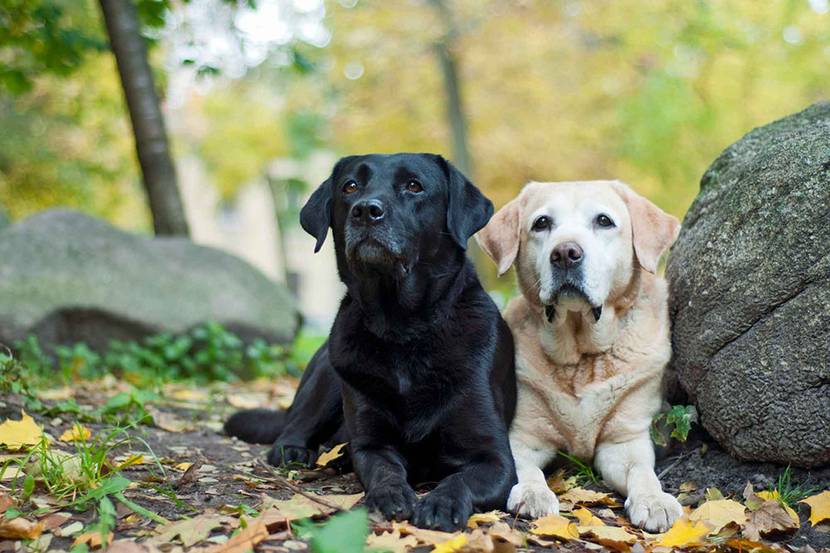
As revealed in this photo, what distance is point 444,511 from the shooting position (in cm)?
288

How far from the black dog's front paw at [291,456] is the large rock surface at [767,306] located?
6.26 ft

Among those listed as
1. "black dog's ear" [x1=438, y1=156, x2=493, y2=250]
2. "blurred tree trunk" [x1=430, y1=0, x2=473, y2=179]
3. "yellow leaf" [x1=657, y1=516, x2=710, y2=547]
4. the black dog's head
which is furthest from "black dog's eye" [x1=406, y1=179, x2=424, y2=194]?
"blurred tree trunk" [x1=430, y1=0, x2=473, y2=179]

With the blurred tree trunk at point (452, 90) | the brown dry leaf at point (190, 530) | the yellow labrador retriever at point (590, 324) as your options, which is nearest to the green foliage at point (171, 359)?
the yellow labrador retriever at point (590, 324)

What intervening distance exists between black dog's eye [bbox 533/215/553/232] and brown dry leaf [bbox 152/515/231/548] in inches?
77.3

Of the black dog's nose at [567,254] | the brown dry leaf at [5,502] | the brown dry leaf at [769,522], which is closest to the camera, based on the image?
the brown dry leaf at [5,502]

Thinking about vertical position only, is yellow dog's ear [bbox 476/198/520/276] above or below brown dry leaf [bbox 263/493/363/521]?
above

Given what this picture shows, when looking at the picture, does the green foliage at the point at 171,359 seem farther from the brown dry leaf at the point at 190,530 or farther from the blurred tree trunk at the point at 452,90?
the blurred tree trunk at the point at 452,90

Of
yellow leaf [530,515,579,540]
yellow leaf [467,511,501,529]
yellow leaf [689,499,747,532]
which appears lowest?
yellow leaf [689,499,747,532]

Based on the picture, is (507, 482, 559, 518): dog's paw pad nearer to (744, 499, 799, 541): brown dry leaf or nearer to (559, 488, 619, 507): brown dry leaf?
(559, 488, 619, 507): brown dry leaf

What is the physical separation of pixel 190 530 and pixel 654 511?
1765mm

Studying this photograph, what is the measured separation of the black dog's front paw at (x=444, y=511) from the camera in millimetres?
2830

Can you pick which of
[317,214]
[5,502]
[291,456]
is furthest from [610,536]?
[5,502]

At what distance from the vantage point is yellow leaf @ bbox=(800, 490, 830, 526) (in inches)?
124

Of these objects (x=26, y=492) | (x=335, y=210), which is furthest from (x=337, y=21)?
(x=26, y=492)
